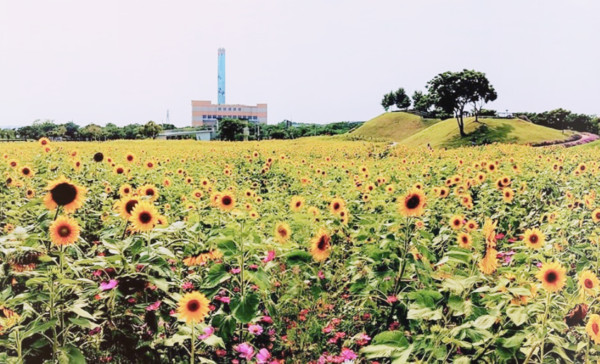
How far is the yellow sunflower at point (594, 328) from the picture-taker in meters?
1.73

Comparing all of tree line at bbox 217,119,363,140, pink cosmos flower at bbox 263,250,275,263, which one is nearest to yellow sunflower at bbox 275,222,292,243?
pink cosmos flower at bbox 263,250,275,263

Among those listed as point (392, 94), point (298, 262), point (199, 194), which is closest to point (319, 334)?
point (298, 262)

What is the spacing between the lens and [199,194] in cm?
455

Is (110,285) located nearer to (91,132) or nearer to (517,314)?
(517,314)

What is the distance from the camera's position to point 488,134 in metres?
38.5

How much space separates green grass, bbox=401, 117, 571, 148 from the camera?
36.8 meters

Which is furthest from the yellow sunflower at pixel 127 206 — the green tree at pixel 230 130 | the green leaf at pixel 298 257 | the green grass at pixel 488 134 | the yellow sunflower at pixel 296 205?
the green tree at pixel 230 130

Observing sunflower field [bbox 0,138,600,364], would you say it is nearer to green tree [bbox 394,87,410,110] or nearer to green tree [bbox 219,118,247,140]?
green tree [bbox 219,118,247,140]

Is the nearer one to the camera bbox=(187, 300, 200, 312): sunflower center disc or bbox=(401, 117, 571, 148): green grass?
bbox=(187, 300, 200, 312): sunflower center disc

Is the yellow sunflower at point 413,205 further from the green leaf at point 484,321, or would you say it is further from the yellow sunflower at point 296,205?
the yellow sunflower at point 296,205

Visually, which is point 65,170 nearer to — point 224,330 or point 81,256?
point 81,256

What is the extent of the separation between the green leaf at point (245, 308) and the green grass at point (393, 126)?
4843 centimetres

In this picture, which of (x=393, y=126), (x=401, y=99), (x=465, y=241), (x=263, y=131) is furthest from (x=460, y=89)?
(x=263, y=131)

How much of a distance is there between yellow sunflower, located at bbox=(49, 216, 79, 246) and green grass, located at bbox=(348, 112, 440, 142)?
160 ft
